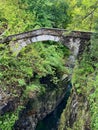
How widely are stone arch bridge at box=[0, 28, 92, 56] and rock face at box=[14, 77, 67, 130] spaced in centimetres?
289

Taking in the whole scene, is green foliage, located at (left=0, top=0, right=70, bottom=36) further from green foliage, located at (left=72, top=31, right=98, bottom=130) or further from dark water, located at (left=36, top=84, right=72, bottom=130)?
dark water, located at (left=36, top=84, right=72, bottom=130)

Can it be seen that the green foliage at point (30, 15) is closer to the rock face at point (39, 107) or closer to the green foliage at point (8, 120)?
the rock face at point (39, 107)

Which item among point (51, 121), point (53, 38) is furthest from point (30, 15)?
point (51, 121)

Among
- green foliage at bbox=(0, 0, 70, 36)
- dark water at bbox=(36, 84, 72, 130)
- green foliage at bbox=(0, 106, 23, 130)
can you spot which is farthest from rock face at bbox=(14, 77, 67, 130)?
green foliage at bbox=(0, 0, 70, 36)

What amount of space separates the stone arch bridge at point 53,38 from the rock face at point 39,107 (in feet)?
9.49

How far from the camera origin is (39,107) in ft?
63.5

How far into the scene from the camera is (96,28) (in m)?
16.0

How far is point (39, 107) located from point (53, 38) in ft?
12.7

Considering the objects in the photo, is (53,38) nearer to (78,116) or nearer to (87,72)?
(87,72)

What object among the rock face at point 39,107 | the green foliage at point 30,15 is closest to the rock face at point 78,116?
the rock face at point 39,107

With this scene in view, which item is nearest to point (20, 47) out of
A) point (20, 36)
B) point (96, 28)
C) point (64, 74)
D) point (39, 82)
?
point (20, 36)

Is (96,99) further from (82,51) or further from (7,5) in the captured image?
(7,5)

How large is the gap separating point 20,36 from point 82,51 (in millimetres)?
3455

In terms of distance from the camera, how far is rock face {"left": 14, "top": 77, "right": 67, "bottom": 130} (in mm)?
17875
